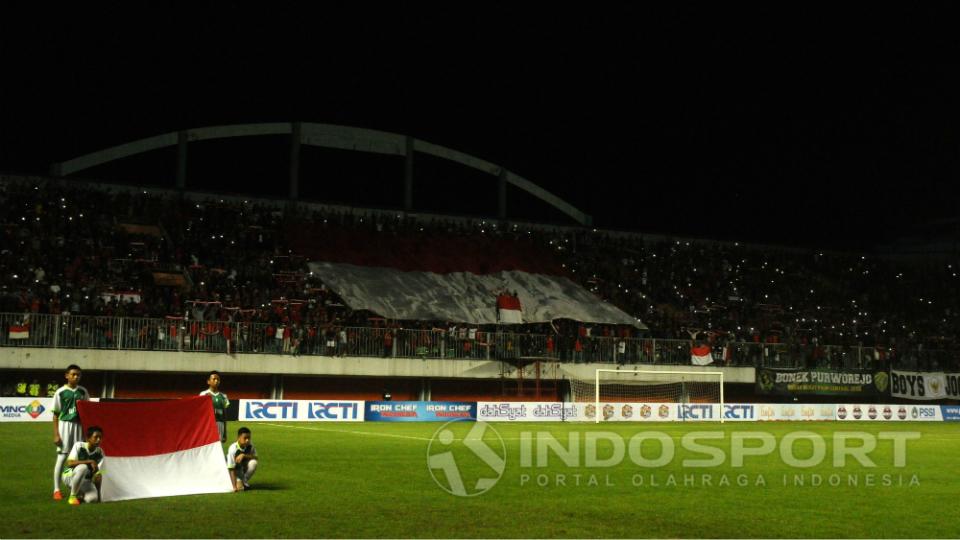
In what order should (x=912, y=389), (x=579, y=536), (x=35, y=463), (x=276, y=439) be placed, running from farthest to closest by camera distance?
(x=912, y=389) → (x=276, y=439) → (x=35, y=463) → (x=579, y=536)

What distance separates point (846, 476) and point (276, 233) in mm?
37562

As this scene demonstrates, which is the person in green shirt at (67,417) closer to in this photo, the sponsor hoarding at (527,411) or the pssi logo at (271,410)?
the pssi logo at (271,410)

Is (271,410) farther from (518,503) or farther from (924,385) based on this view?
(924,385)

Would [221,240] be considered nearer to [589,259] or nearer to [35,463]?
[589,259]

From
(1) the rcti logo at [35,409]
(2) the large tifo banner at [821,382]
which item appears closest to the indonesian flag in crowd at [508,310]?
(2) the large tifo banner at [821,382]

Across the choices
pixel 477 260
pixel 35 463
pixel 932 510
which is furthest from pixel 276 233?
pixel 932 510

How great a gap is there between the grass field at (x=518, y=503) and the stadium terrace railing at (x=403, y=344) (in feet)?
60.2

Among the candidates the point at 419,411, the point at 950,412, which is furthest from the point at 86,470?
the point at 950,412

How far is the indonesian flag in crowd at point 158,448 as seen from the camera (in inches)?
574

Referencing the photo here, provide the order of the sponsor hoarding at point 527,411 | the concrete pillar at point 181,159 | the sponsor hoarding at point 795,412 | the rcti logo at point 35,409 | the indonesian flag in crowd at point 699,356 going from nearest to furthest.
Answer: the rcti logo at point 35,409 → the sponsor hoarding at point 527,411 → the sponsor hoarding at point 795,412 → the concrete pillar at point 181,159 → the indonesian flag in crowd at point 699,356

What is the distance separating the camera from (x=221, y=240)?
162ft

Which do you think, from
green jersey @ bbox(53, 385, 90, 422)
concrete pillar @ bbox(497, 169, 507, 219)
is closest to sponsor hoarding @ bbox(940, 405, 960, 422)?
concrete pillar @ bbox(497, 169, 507, 219)

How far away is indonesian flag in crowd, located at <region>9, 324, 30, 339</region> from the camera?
39.4 m

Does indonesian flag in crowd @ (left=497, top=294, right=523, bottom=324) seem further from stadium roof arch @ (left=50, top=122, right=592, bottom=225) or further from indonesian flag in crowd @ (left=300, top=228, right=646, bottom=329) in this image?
stadium roof arch @ (left=50, top=122, right=592, bottom=225)
